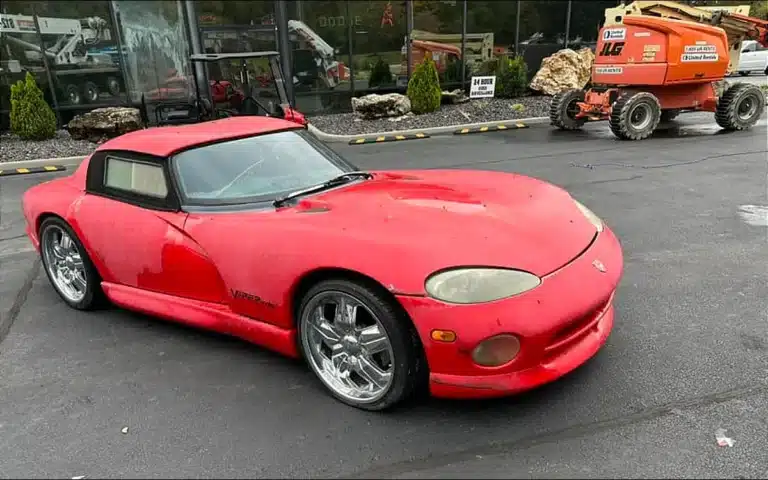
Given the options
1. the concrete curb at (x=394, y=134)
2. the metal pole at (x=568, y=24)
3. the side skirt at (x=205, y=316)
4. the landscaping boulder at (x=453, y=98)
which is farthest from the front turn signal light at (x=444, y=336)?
the metal pole at (x=568, y=24)

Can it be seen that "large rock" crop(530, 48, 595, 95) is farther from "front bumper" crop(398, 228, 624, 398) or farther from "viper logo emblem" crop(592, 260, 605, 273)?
"front bumper" crop(398, 228, 624, 398)

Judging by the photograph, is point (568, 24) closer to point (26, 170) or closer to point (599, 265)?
point (26, 170)

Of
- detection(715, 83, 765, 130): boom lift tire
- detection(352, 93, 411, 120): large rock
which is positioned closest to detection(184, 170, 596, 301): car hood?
detection(715, 83, 765, 130): boom lift tire

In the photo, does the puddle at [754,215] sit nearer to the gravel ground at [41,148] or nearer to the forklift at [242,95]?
the forklift at [242,95]

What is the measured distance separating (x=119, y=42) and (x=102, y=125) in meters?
3.19

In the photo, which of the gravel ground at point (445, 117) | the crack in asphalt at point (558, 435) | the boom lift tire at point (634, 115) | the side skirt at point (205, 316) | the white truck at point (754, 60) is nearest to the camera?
the crack in asphalt at point (558, 435)

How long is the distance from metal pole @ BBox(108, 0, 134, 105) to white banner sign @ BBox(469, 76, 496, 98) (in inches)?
349

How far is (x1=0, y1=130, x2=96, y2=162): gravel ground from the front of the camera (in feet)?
34.6

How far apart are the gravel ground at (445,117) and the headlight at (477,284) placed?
10.0 meters

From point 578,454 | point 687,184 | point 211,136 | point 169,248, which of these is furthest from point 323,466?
point 687,184

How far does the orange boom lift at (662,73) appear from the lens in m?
9.71

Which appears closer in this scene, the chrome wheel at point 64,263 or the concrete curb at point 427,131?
the chrome wheel at point 64,263

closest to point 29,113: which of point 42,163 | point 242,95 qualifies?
point 42,163

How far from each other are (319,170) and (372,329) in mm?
1343
